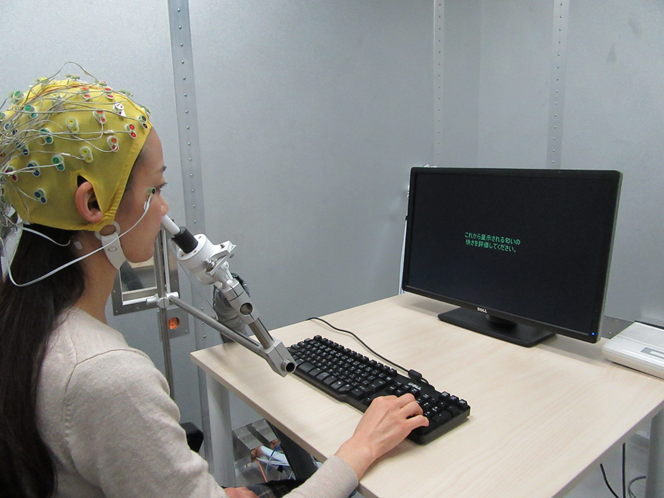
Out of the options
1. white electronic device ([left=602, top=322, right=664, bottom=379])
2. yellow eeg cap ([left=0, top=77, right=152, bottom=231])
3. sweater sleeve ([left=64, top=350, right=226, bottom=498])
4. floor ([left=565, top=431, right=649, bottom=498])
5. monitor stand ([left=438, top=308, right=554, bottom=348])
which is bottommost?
floor ([left=565, top=431, right=649, bottom=498])

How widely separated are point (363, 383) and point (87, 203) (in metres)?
0.62

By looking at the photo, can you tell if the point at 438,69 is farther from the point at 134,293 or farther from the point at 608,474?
the point at 608,474

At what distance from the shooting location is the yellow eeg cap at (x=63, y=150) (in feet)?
2.25

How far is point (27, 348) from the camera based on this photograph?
A: 646 mm

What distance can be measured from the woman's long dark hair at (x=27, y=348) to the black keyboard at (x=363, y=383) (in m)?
0.51

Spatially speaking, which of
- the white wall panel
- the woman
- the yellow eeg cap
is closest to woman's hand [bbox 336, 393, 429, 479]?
the woman

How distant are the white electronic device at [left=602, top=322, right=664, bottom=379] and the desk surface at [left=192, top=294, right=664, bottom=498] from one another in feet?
0.07

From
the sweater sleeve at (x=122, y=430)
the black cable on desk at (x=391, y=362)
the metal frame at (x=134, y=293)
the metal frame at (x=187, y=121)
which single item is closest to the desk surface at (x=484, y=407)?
the black cable on desk at (x=391, y=362)

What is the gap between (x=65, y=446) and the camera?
2.06ft

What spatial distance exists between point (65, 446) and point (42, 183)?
1.24 ft

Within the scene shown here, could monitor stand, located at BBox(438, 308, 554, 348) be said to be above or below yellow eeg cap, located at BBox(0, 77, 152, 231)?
below

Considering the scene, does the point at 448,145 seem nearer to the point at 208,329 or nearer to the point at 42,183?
the point at 208,329

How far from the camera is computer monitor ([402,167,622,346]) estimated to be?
3.44 ft

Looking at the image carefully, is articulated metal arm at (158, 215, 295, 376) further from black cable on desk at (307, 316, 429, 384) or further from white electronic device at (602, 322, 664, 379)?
white electronic device at (602, 322, 664, 379)
